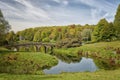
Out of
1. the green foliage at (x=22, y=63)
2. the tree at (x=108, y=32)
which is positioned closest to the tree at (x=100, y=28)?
the tree at (x=108, y=32)

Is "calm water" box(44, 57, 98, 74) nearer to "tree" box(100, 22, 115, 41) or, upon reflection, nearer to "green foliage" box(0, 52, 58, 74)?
"green foliage" box(0, 52, 58, 74)

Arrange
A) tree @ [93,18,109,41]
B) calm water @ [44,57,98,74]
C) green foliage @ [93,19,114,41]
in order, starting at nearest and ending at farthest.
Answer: calm water @ [44,57,98,74], green foliage @ [93,19,114,41], tree @ [93,18,109,41]

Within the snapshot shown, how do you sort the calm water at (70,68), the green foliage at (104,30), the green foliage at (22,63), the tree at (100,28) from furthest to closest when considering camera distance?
the tree at (100,28) → the green foliage at (104,30) → the calm water at (70,68) → the green foliage at (22,63)

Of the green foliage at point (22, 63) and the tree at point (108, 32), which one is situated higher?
the tree at point (108, 32)

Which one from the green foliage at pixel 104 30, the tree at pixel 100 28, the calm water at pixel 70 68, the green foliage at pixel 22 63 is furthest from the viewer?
the tree at pixel 100 28

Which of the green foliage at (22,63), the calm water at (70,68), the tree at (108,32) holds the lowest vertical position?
the calm water at (70,68)

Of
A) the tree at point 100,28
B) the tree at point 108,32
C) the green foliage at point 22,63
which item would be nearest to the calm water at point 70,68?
the green foliage at point 22,63

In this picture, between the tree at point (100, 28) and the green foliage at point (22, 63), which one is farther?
the tree at point (100, 28)

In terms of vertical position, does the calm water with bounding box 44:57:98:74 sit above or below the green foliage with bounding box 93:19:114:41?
below

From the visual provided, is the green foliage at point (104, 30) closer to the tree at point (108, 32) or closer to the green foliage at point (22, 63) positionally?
the tree at point (108, 32)

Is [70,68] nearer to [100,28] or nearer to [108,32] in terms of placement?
[108,32]

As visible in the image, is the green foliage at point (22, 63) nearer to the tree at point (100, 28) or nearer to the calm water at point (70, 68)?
the calm water at point (70, 68)

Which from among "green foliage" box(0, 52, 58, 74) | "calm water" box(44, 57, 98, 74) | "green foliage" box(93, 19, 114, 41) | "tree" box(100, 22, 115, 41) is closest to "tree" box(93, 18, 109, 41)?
"green foliage" box(93, 19, 114, 41)

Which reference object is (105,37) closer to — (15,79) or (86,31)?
(86,31)
